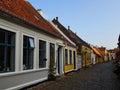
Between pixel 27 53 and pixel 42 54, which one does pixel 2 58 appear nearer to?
pixel 27 53

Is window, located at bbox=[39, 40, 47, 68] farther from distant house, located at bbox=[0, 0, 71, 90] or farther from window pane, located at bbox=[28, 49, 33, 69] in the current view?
window pane, located at bbox=[28, 49, 33, 69]

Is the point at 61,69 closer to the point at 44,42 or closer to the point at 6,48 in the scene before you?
the point at 44,42

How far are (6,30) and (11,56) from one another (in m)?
1.44

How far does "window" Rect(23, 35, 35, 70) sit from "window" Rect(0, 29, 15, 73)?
1.50 metres

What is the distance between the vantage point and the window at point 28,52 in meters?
13.8

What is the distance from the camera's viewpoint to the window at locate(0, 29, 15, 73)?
11.2 meters

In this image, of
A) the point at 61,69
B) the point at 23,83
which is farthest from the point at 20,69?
the point at 61,69

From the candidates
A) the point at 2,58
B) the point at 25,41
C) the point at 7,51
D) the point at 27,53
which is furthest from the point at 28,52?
the point at 2,58

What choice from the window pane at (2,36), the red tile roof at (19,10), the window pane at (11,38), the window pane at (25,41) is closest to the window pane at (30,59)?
the window pane at (25,41)

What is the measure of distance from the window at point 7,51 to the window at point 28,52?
1502 mm

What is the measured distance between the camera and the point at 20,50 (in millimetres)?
A: 12875

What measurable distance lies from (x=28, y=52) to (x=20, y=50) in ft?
5.33

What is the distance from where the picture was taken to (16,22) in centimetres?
Answer: 1240

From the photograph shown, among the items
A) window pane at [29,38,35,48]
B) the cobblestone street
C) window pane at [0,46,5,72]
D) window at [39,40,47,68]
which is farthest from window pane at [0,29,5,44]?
window at [39,40,47,68]
